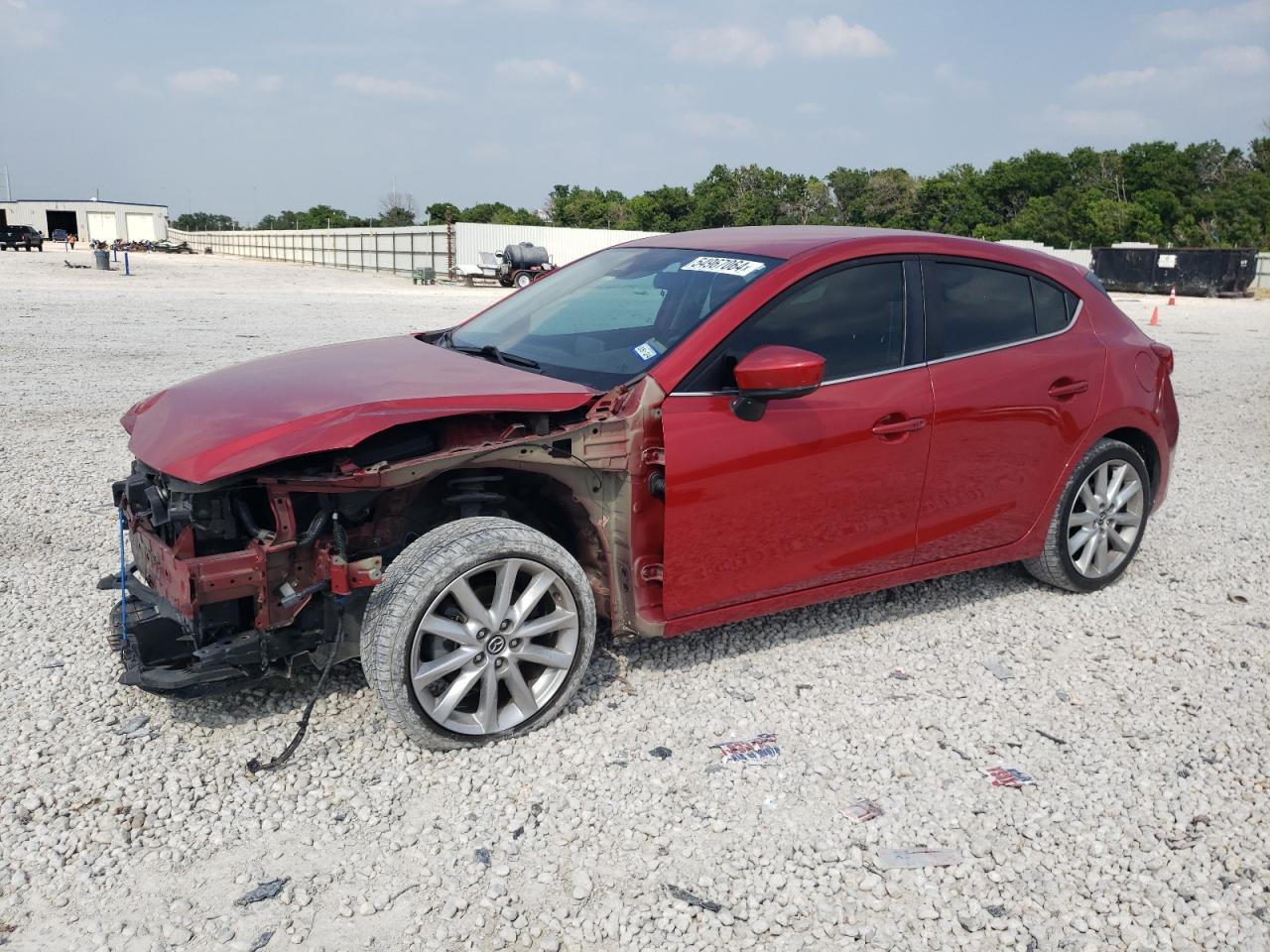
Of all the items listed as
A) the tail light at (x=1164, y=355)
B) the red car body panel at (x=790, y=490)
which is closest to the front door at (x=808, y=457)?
the red car body panel at (x=790, y=490)

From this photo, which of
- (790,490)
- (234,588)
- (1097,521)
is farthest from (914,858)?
(1097,521)

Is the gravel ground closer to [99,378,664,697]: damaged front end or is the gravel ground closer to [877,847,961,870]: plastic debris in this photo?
[877,847,961,870]: plastic debris

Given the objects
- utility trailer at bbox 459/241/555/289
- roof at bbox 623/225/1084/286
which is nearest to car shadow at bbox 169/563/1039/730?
roof at bbox 623/225/1084/286

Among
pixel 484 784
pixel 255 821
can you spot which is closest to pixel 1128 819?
pixel 484 784

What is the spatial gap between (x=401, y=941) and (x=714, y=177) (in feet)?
281

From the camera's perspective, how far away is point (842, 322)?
3979 mm

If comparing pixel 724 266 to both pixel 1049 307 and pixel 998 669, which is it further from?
pixel 998 669

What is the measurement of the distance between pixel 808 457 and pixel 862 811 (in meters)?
1.27

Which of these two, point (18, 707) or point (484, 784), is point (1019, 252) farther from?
point (18, 707)

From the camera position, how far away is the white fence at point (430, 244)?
47.9m

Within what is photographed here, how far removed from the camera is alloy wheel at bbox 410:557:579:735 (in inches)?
129

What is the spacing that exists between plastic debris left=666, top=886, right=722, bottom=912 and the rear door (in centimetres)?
201

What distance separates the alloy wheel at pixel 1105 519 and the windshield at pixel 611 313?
6.92 feet

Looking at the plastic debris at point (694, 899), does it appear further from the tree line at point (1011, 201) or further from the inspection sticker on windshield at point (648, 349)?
the tree line at point (1011, 201)
